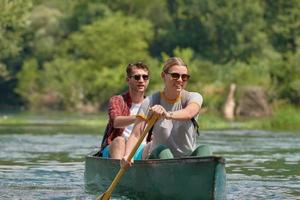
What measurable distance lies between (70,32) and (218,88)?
104 feet

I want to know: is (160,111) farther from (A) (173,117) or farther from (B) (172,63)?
(B) (172,63)

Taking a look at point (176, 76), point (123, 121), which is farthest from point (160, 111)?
point (123, 121)

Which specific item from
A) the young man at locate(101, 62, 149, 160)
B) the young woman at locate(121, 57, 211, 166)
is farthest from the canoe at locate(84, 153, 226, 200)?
the young man at locate(101, 62, 149, 160)

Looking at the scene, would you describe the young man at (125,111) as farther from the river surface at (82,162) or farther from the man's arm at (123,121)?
the river surface at (82,162)

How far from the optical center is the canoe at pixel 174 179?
10406mm

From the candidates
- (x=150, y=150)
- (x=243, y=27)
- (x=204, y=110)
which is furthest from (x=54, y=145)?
(x=243, y=27)

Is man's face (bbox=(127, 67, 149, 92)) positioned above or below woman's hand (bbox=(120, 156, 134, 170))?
above

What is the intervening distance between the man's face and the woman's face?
166 centimetres

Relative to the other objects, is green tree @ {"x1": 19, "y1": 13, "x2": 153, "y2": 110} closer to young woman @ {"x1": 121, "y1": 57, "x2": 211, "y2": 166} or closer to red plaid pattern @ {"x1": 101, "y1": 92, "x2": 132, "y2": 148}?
red plaid pattern @ {"x1": 101, "y1": 92, "x2": 132, "y2": 148}

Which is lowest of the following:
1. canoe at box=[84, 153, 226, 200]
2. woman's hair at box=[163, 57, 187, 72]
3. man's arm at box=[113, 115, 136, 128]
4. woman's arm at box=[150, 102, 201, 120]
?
canoe at box=[84, 153, 226, 200]

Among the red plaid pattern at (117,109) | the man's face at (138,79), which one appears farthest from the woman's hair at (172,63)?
the red plaid pattern at (117,109)

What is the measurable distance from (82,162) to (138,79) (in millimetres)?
6802

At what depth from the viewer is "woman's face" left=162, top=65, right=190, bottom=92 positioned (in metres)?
10.6

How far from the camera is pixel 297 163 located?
18547 millimetres
